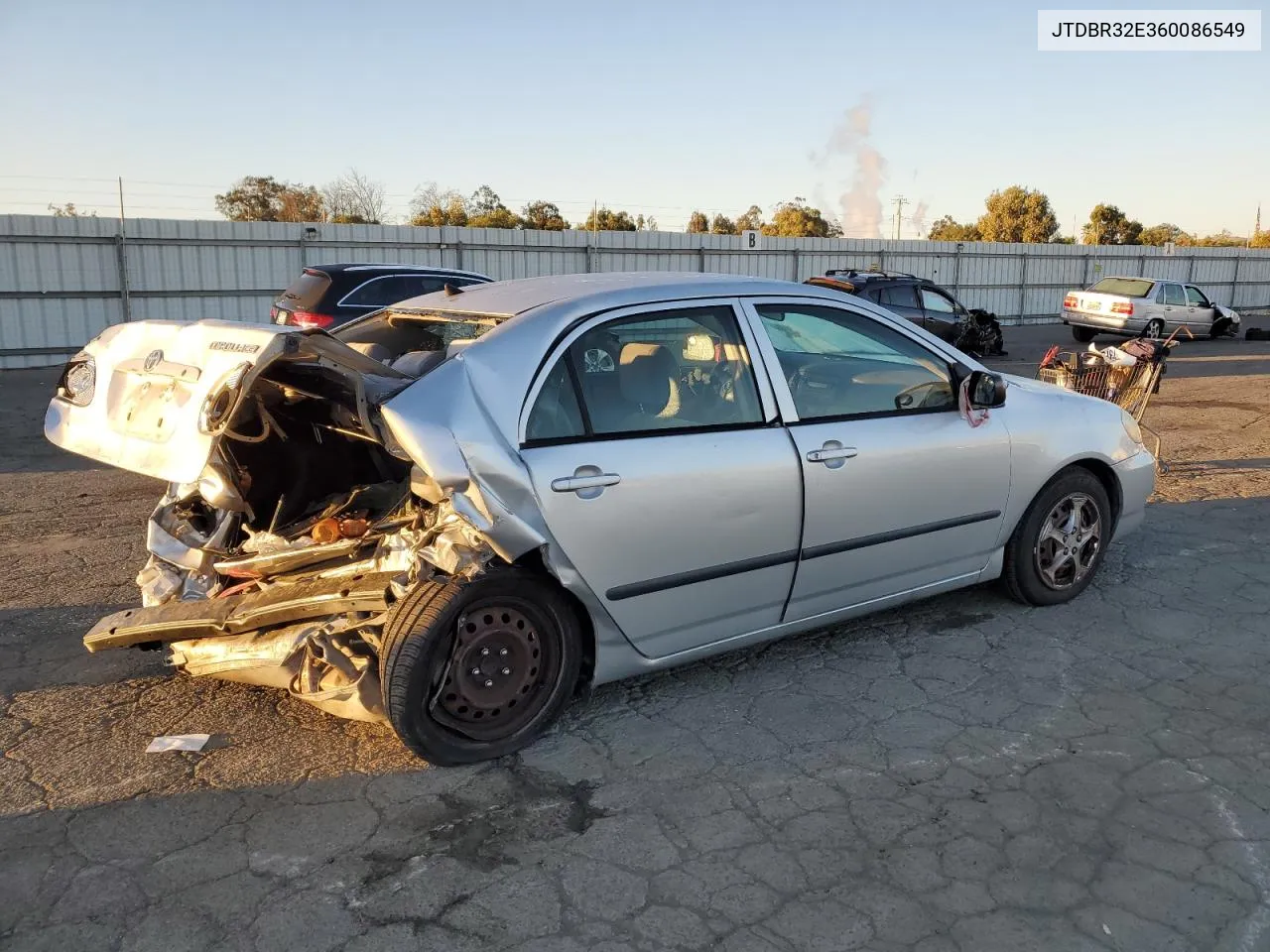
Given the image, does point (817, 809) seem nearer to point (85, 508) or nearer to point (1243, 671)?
point (1243, 671)

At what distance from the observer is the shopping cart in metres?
7.46

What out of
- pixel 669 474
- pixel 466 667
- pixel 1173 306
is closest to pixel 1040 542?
pixel 669 474

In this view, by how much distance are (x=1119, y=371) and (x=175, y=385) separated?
670cm

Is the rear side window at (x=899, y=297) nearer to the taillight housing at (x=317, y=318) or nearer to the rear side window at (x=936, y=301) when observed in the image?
the rear side window at (x=936, y=301)

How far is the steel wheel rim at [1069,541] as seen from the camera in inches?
192

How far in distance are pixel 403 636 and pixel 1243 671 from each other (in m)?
3.46

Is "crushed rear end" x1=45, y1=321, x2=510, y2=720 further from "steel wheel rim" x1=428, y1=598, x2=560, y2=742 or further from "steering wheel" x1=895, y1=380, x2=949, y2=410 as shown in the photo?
"steering wheel" x1=895, y1=380, x2=949, y2=410

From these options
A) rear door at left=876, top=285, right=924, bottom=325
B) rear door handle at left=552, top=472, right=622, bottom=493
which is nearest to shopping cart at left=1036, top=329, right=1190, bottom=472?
rear door handle at left=552, top=472, right=622, bottom=493

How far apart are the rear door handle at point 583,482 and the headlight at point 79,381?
70.3 inches

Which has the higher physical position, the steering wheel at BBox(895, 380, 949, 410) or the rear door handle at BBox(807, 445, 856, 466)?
the steering wheel at BBox(895, 380, 949, 410)

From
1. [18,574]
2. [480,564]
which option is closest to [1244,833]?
[480,564]

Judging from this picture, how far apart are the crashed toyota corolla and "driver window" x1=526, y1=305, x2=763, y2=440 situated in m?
0.01

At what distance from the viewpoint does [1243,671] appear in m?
4.24

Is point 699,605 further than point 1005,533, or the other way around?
point 1005,533
